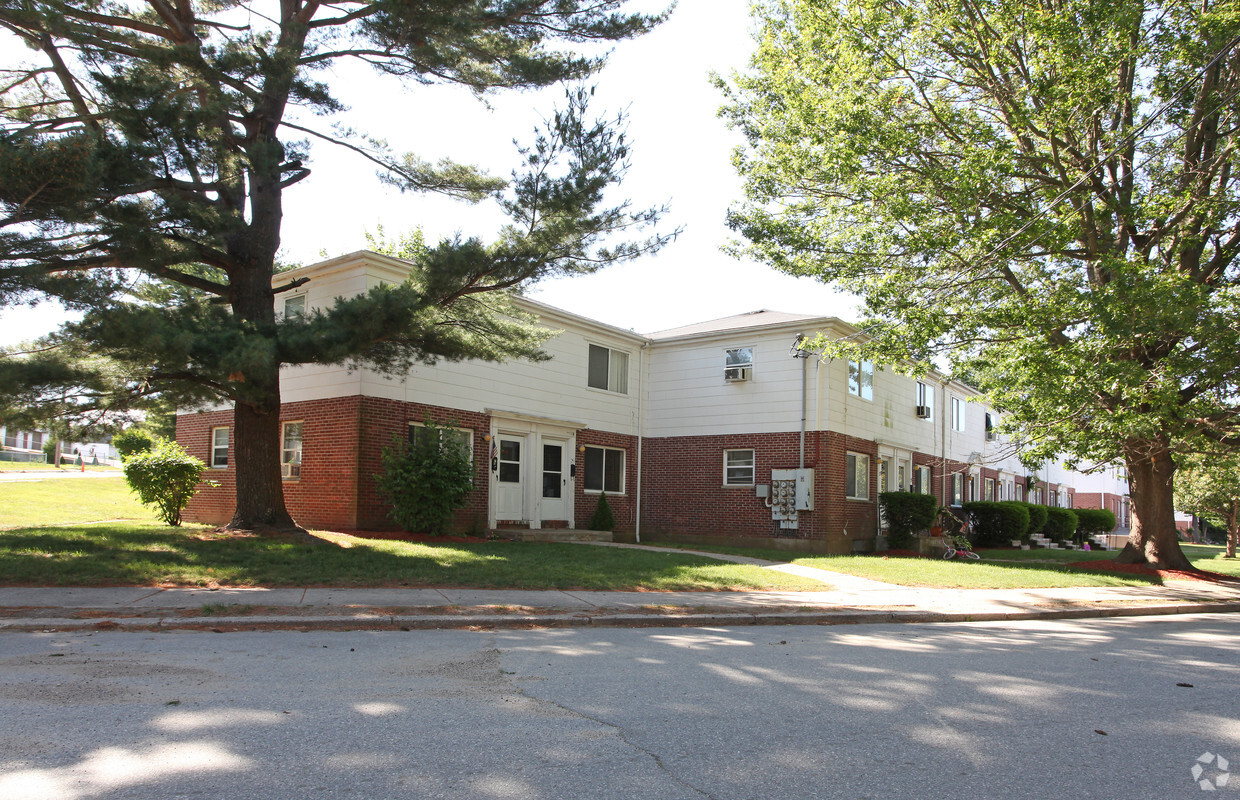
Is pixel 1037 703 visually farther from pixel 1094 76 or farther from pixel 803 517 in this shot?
pixel 803 517

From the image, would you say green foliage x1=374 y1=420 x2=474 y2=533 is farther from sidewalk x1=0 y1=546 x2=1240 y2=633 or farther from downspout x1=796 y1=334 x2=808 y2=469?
downspout x1=796 y1=334 x2=808 y2=469

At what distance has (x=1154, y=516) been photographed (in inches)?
687

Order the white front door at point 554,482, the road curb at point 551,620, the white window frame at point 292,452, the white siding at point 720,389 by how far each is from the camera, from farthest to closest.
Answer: the white siding at point 720,389 → the white front door at point 554,482 → the white window frame at point 292,452 → the road curb at point 551,620

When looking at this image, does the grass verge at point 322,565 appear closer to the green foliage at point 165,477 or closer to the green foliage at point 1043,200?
the green foliage at point 165,477

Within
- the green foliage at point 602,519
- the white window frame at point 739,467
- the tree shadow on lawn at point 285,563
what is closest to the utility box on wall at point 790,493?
the white window frame at point 739,467

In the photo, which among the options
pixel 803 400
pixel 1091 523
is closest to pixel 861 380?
pixel 803 400

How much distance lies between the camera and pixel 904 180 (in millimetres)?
15898

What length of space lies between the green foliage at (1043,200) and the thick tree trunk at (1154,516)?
0.19 ft

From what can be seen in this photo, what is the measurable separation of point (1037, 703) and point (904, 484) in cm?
2143

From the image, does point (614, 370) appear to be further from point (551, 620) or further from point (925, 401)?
point (551, 620)

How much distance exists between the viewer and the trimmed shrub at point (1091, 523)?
122 ft

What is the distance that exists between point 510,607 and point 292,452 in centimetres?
1120

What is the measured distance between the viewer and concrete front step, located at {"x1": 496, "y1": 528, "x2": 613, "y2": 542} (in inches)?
733

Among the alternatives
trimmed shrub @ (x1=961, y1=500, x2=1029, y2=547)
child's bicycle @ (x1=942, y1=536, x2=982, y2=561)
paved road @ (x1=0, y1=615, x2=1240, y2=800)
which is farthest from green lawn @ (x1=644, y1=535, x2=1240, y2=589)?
trimmed shrub @ (x1=961, y1=500, x2=1029, y2=547)
